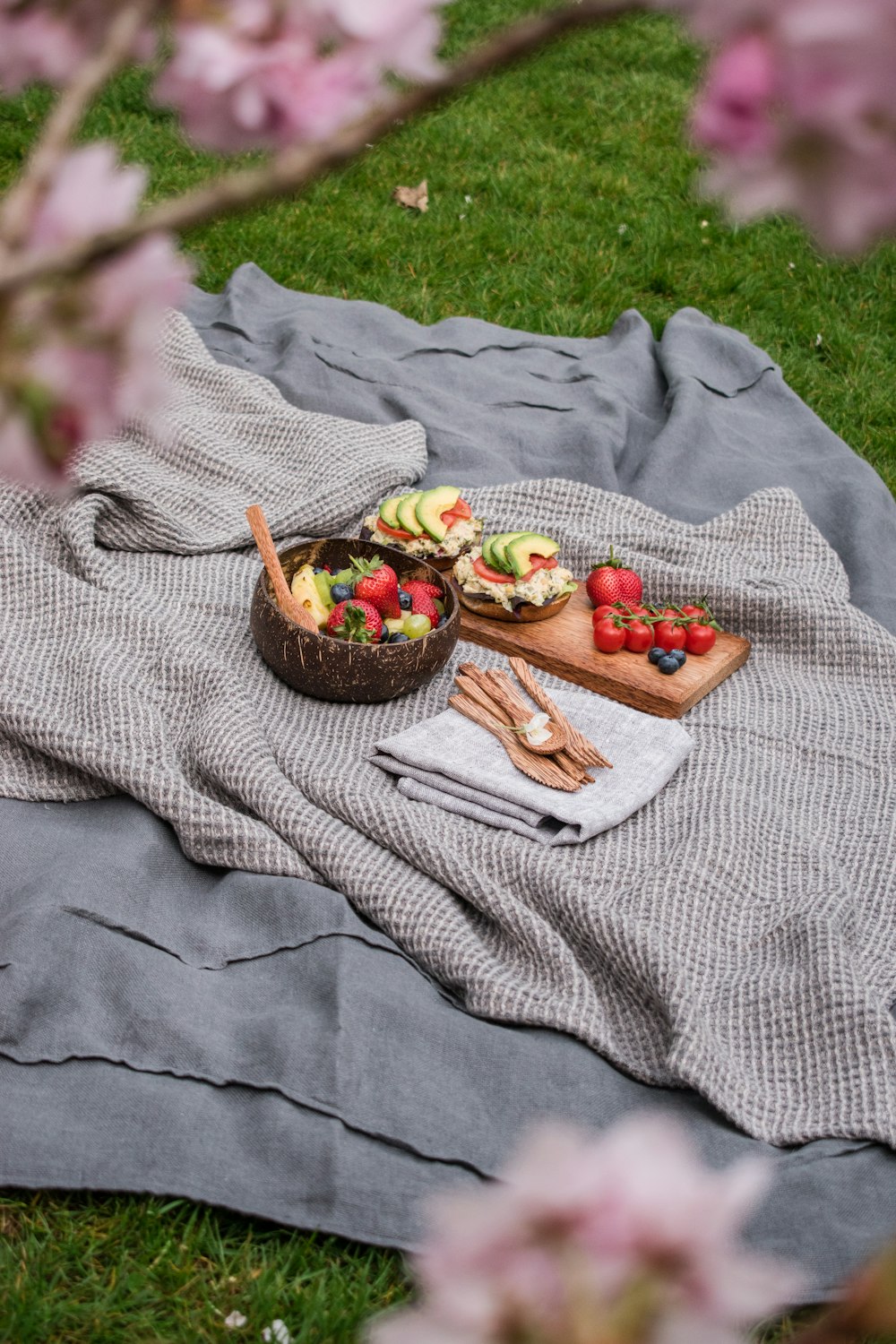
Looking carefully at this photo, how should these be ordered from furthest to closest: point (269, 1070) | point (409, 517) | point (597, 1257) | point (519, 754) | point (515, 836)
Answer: point (409, 517), point (519, 754), point (515, 836), point (269, 1070), point (597, 1257)

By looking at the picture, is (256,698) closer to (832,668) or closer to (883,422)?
(832,668)

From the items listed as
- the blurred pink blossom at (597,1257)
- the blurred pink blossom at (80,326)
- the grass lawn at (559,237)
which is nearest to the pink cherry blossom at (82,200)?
the blurred pink blossom at (80,326)

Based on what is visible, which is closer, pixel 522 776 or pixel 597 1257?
pixel 597 1257

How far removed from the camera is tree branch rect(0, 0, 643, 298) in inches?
14.5

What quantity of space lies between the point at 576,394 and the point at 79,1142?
7.36ft

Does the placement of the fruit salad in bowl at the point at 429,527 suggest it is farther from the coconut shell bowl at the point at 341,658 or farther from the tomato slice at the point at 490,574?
the coconut shell bowl at the point at 341,658

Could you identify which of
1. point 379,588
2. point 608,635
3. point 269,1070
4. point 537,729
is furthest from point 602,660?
point 269,1070

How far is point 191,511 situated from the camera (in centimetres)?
246

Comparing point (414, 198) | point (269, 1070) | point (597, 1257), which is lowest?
point (414, 198)

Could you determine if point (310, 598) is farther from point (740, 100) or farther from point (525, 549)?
point (740, 100)

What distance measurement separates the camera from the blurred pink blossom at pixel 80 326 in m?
0.38

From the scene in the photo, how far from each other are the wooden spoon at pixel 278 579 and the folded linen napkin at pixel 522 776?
0.26 m

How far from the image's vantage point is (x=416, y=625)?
2084 millimetres

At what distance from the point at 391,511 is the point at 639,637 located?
1.73 feet
